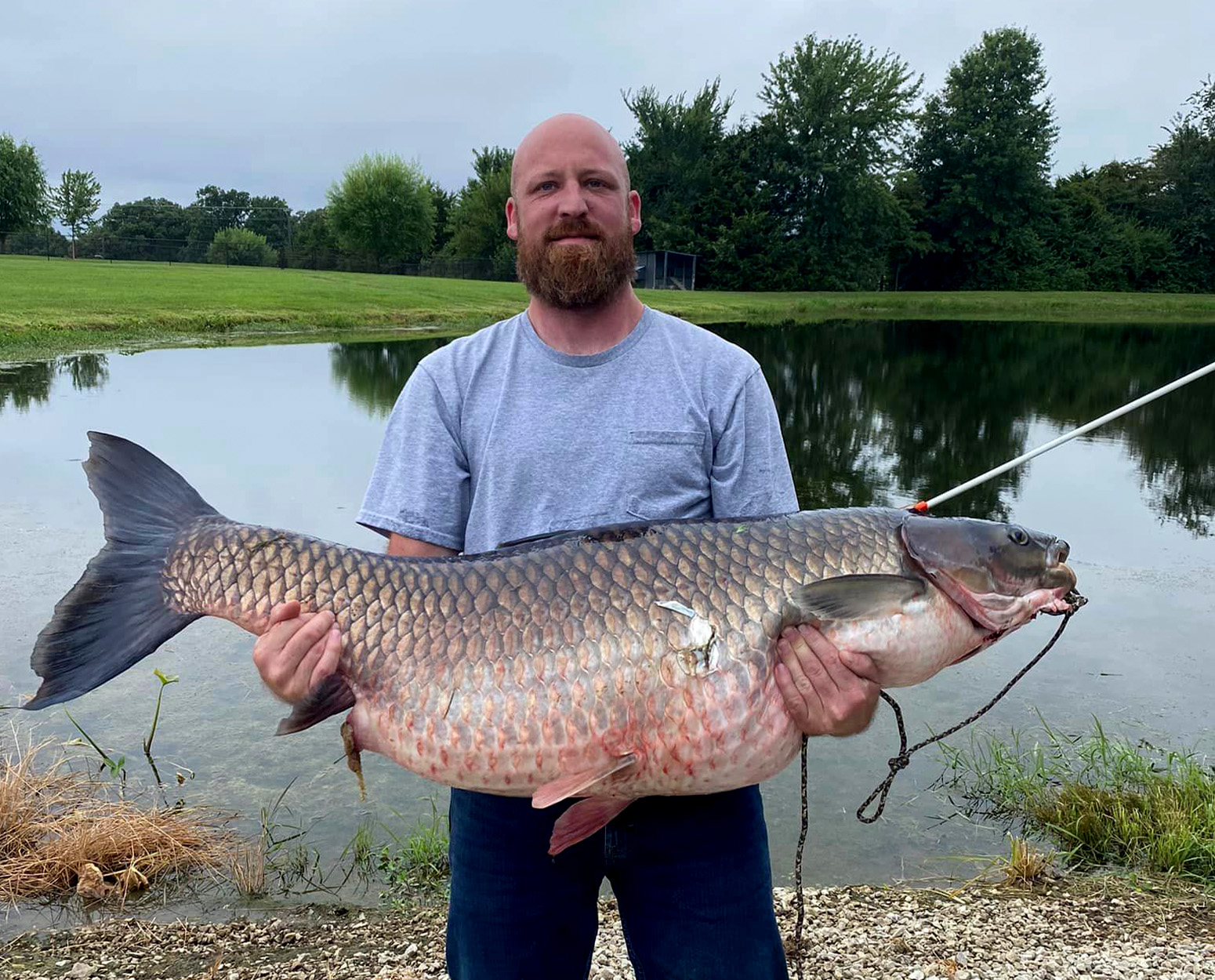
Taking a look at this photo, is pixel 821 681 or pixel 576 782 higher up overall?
pixel 821 681

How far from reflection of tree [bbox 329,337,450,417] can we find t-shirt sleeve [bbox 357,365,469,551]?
1211cm

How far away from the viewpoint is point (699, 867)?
7.94ft

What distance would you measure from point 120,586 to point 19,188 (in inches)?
2804

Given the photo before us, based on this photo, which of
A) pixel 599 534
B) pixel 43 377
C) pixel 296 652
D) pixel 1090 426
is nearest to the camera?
pixel 296 652

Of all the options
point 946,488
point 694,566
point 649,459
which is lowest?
point 946,488

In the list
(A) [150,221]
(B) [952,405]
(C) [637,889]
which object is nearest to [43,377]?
(B) [952,405]

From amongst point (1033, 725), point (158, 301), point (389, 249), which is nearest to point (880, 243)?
point (389, 249)

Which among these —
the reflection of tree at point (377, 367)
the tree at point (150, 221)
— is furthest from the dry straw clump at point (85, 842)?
the tree at point (150, 221)

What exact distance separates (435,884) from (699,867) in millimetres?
2325

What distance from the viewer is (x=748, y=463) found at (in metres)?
2.67

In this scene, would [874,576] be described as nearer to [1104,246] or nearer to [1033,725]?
[1033,725]

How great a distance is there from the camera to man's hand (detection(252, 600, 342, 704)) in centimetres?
231

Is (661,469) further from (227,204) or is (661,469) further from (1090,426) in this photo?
(227,204)

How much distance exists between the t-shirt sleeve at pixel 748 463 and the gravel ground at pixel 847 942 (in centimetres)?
196
